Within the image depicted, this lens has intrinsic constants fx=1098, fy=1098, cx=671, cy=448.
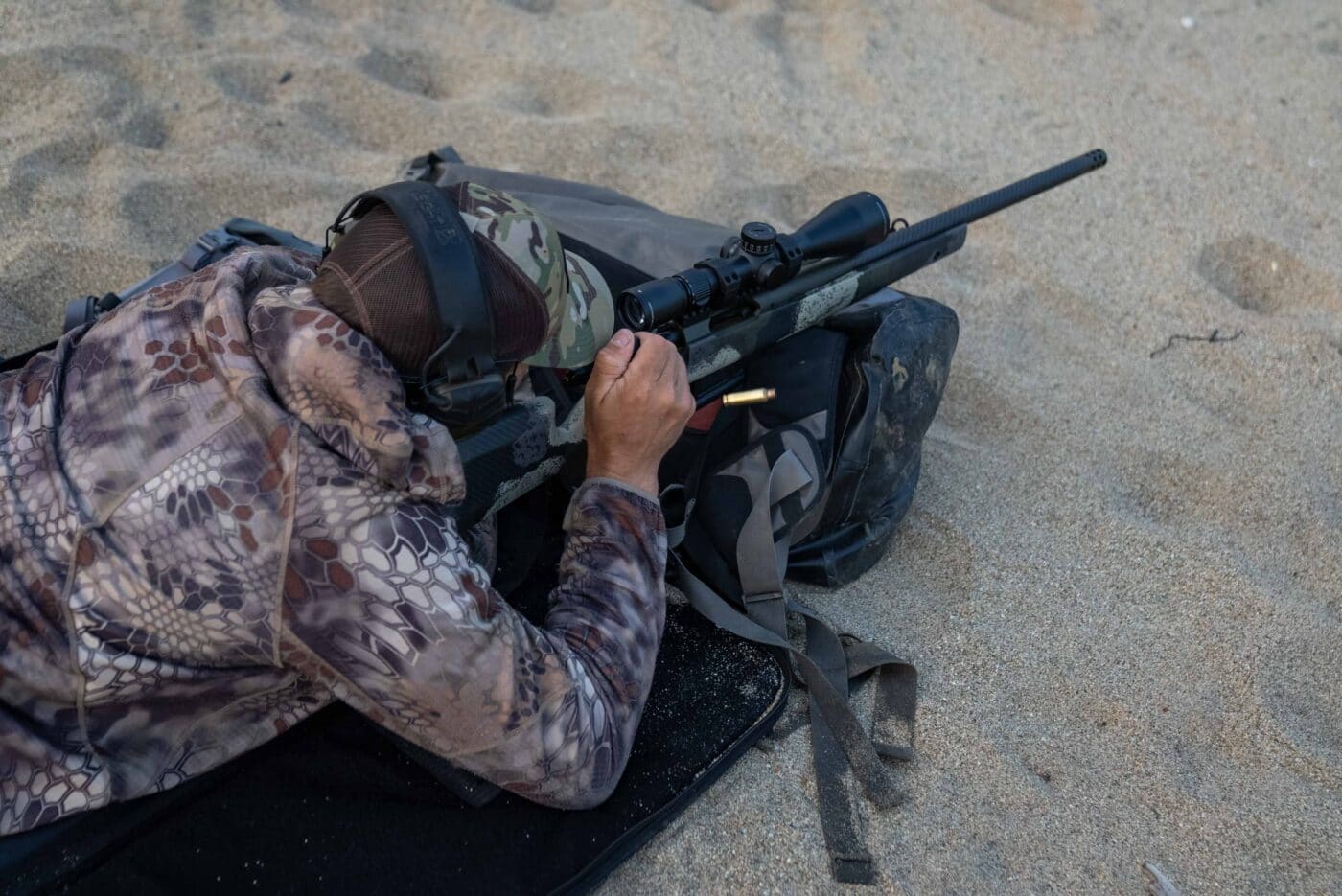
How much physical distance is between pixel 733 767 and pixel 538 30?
344 centimetres

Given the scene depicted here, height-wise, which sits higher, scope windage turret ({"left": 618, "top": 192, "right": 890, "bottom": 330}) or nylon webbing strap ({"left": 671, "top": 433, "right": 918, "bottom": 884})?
scope windage turret ({"left": 618, "top": 192, "right": 890, "bottom": 330})

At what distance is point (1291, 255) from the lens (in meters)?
4.08

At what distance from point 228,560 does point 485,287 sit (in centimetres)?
59

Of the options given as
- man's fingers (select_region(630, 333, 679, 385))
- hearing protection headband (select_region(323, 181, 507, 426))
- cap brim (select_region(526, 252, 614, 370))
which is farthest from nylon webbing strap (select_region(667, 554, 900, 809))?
hearing protection headband (select_region(323, 181, 507, 426))

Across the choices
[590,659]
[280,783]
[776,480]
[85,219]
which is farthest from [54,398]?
[85,219]

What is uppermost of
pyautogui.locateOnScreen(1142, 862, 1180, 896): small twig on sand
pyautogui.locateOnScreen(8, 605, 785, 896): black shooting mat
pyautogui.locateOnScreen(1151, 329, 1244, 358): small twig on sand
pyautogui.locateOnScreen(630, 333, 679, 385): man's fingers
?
pyautogui.locateOnScreen(630, 333, 679, 385): man's fingers

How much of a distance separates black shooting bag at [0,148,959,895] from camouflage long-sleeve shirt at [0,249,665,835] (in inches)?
9.2

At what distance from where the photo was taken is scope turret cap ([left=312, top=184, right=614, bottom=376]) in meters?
1.71

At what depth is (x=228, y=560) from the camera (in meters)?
1.72

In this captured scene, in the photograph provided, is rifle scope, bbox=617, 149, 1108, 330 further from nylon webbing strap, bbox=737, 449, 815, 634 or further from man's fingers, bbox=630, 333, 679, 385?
nylon webbing strap, bbox=737, 449, 815, 634

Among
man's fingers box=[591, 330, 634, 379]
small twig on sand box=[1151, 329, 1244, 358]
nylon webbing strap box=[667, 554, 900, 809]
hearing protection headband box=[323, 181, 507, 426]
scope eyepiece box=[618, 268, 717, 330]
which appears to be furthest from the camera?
small twig on sand box=[1151, 329, 1244, 358]

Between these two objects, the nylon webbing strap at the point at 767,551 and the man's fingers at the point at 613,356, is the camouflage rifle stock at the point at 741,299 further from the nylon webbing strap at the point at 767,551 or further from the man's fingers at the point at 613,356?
the nylon webbing strap at the point at 767,551

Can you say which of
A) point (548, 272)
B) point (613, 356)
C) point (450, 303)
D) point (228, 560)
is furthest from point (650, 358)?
point (228, 560)

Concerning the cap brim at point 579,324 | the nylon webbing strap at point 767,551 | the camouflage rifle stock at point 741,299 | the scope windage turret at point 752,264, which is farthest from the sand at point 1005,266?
the cap brim at point 579,324
